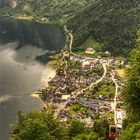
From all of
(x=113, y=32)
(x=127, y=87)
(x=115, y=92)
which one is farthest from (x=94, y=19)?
(x=127, y=87)

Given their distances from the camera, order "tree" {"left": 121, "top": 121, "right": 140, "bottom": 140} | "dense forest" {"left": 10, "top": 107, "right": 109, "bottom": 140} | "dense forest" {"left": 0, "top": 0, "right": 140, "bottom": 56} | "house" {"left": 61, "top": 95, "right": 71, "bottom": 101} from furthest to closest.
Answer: "dense forest" {"left": 0, "top": 0, "right": 140, "bottom": 56}, "house" {"left": 61, "top": 95, "right": 71, "bottom": 101}, "dense forest" {"left": 10, "top": 107, "right": 109, "bottom": 140}, "tree" {"left": 121, "top": 121, "right": 140, "bottom": 140}

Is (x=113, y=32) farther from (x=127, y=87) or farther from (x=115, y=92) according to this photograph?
(x=127, y=87)

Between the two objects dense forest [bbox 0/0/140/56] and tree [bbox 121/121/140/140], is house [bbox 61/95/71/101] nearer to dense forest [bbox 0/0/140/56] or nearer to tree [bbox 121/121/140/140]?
dense forest [bbox 0/0/140/56]

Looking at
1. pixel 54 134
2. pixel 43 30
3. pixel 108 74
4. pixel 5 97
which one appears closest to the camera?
pixel 54 134

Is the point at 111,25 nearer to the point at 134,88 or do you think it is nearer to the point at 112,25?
the point at 112,25

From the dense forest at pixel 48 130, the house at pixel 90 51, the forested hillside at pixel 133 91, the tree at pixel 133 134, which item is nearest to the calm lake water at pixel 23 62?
the house at pixel 90 51

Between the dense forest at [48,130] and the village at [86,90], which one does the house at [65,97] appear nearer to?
the village at [86,90]

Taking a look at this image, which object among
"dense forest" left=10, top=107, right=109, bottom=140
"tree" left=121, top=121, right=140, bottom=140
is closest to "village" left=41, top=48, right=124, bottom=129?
"dense forest" left=10, top=107, right=109, bottom=140
